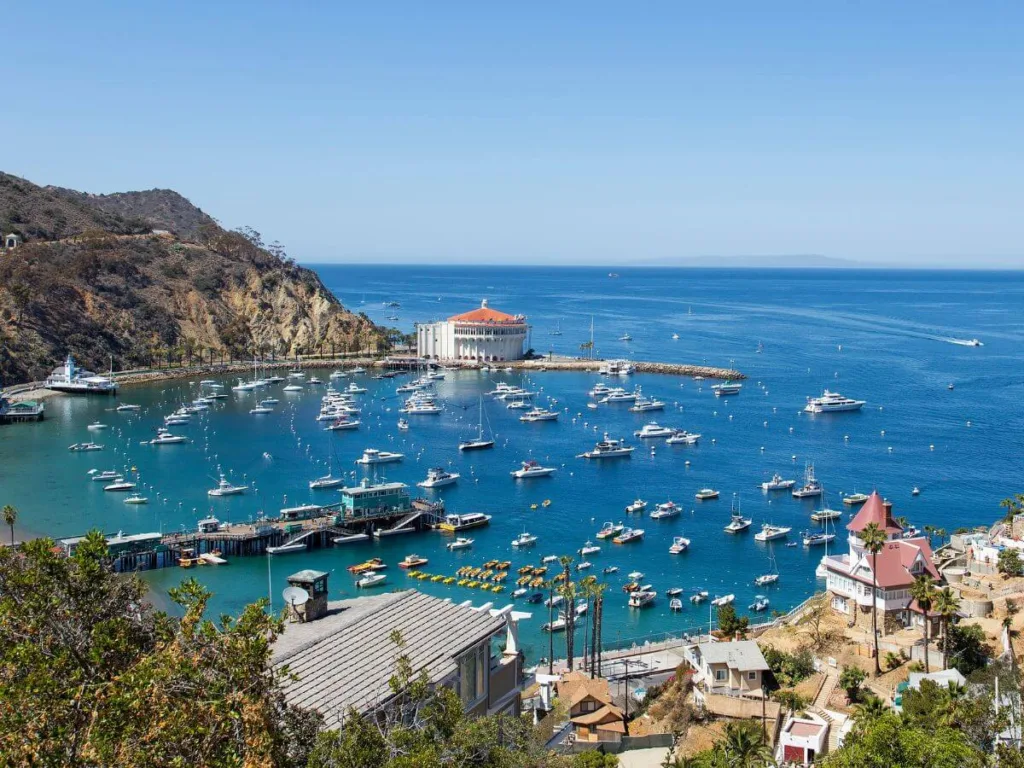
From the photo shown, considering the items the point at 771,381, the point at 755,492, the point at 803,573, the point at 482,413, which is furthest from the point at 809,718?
the point at 771,381

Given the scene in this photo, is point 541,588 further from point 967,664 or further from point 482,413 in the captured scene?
point 482,413

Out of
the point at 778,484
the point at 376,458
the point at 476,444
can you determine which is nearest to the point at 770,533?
the point at 778,484

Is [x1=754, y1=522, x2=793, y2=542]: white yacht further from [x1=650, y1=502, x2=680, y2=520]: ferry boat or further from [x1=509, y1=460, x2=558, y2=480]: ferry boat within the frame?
[x1=509, y1=460, x2=558, y2=480]: ferry boat

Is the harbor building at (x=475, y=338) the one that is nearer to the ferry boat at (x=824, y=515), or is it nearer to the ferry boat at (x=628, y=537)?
the ferry boat at (x=824, y=515)

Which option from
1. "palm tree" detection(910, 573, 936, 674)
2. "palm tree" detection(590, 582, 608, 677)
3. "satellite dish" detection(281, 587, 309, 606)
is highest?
"satellite dish" detection(281, 587, 309, 606)

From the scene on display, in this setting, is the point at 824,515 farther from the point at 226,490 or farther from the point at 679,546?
the point at 226,490

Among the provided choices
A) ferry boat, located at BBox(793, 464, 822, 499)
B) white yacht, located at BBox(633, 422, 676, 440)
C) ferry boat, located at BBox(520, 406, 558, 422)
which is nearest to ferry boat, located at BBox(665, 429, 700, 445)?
white yacht, located at BBox(633, 422, 676, 440)

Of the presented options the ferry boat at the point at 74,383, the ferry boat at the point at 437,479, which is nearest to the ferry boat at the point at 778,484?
the ferry boat at the point at 437,479
